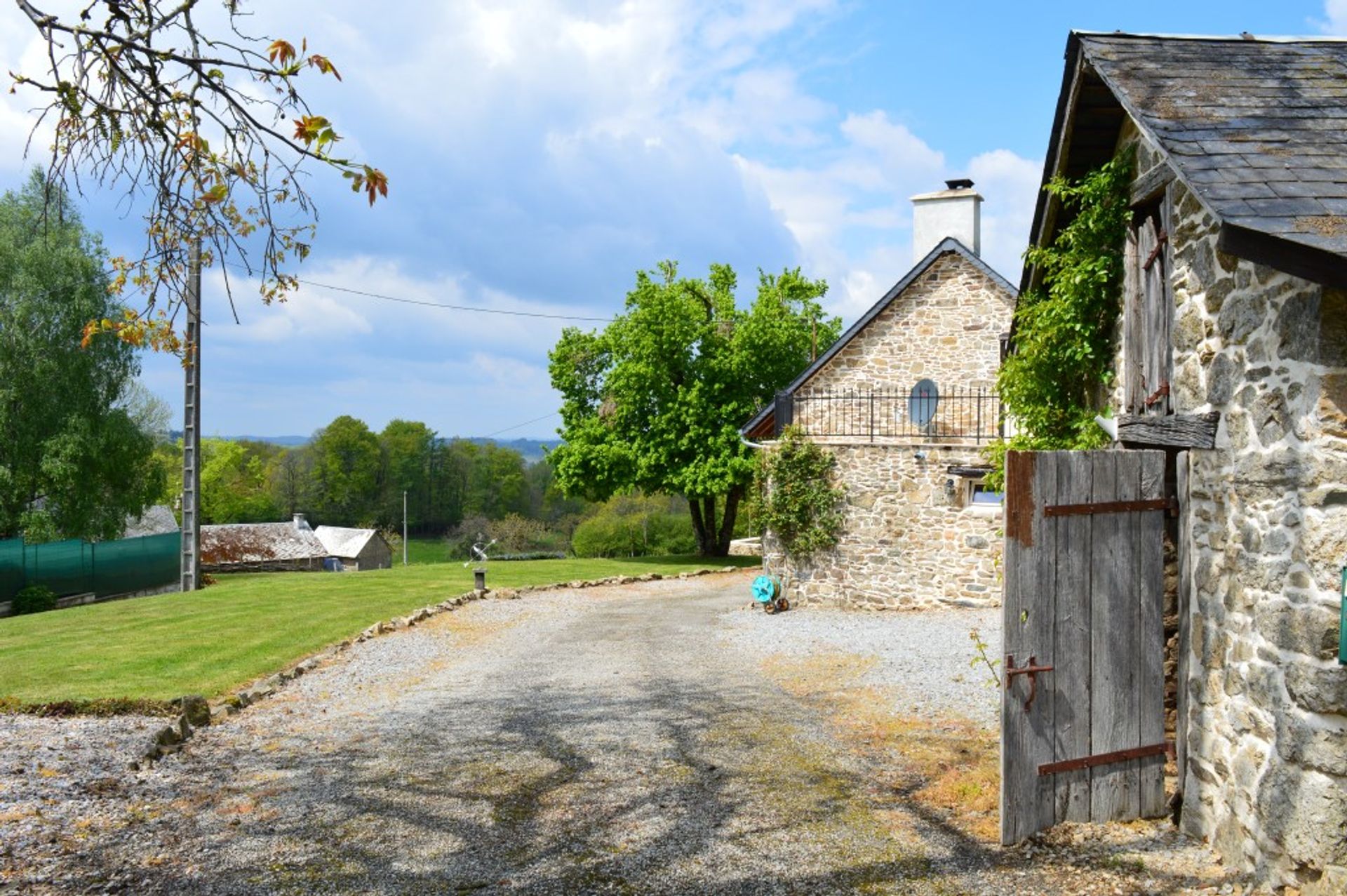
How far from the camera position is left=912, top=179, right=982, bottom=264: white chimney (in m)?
19.4

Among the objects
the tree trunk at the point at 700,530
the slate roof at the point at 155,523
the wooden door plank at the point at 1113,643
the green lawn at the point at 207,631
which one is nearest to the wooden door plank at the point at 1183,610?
the wooden door plank at the point at 1113,643

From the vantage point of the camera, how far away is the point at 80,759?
725cm

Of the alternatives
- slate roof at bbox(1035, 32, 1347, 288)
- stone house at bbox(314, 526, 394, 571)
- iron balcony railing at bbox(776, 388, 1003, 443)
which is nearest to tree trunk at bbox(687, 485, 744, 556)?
iron balcony railing at bbox(776, 388, 1003, 443)

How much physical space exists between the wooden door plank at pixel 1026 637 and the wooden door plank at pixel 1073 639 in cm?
7

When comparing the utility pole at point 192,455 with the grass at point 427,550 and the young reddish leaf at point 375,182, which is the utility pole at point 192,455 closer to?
the young reddish leaf at point 375,182

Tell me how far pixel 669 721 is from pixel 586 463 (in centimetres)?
2273

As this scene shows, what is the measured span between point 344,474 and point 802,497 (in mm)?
70374

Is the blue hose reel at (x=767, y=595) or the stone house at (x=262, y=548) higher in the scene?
the blue hose reel at (x=767, y=595)

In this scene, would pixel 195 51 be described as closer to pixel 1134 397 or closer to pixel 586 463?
pixel 1134 397

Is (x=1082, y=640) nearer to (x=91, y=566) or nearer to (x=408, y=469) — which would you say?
(x=91, y=566)

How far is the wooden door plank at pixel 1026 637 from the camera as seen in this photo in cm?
556

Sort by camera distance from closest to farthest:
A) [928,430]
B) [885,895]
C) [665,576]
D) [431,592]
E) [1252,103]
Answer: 1. [885,895]
2. [1252,103]
3. [928,430]
4. [431,592]
5. [665,576]

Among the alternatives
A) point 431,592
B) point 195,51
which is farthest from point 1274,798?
point 431,592

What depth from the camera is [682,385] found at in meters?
30.8
